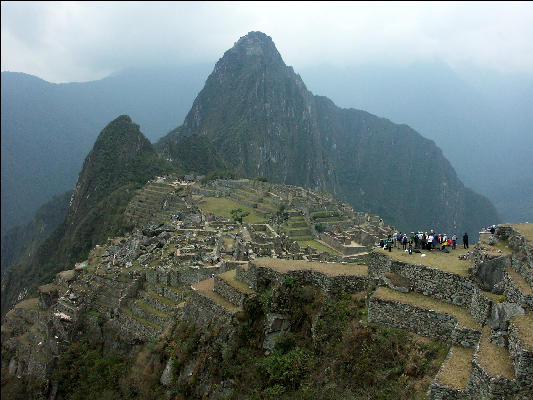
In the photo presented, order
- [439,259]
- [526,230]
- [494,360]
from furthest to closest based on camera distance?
1. [439,259]
2. [526,230]
3. [494,360]

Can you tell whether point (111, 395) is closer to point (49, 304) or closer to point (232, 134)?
point (49, 304)

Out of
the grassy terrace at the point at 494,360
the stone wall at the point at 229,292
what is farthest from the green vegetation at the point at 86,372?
the grassy terrace at the point at 494,360

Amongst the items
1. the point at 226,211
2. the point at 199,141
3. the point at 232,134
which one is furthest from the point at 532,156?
the point at 232,134

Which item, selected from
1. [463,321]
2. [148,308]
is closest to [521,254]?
[463,321]

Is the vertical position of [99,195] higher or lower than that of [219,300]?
lower

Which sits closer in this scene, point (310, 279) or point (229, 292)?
point (310, 279)

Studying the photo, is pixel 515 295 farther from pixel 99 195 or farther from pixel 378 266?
pixel 99 195
